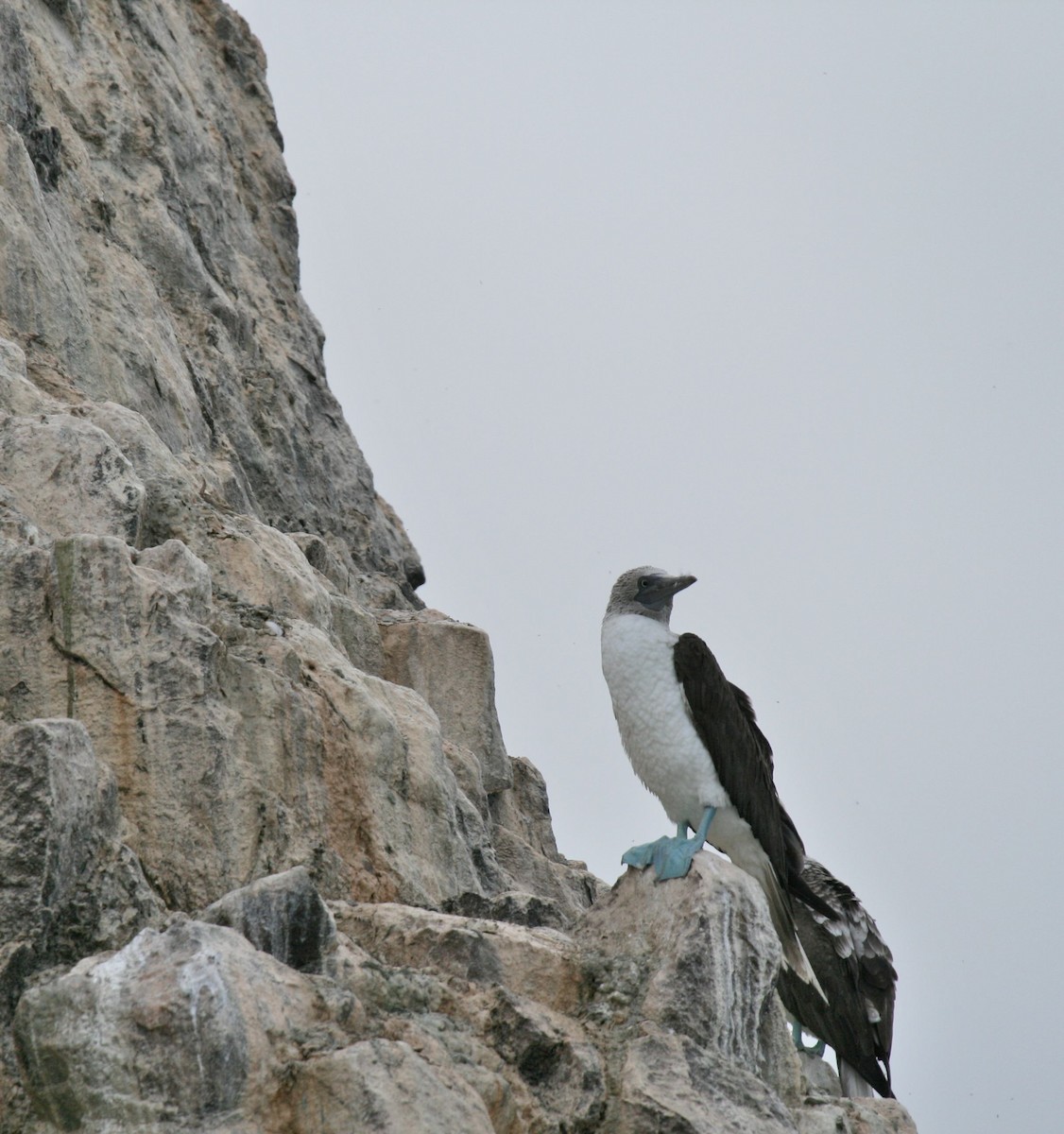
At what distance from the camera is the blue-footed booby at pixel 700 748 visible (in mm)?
10773

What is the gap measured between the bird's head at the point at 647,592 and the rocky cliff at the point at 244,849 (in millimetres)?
1988

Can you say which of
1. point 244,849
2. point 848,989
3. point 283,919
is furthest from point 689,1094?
point 848,989

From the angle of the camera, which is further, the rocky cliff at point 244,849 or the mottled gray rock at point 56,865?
the mottled gray rock at point 56,865

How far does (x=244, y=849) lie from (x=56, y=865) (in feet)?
6.81

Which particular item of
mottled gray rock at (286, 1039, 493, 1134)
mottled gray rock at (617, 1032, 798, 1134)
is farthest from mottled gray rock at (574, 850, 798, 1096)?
mottled gray rock at (286, 1039, 493, 1134)

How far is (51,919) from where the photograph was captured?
8070mm

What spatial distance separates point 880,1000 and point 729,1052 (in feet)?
16.9

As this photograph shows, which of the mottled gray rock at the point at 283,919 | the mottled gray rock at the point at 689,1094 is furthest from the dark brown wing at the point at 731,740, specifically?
the mottled gray rock at the point at 283,919

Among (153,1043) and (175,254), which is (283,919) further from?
(175,254)

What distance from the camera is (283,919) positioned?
8227 mm

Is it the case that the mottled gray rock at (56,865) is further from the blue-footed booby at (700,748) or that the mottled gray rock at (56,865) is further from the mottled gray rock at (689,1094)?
the blue-footed booby at (700,748)

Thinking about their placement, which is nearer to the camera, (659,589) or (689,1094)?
(689,1094)

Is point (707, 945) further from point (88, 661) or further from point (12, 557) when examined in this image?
point (12, 557)

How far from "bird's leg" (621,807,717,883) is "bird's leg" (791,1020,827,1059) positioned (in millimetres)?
3804
